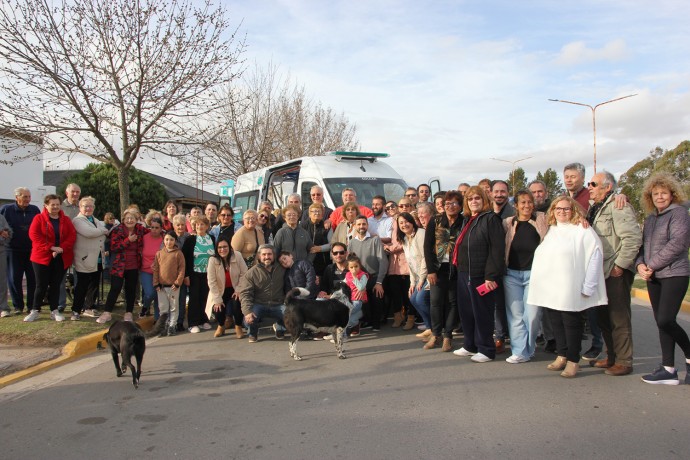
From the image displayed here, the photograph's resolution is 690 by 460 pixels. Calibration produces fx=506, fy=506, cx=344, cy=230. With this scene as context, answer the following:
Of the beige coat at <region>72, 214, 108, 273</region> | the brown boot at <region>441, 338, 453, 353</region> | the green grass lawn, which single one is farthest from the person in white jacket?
the beige coat at <region>72, 214, 108, 273</region>

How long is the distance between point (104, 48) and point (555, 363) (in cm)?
950

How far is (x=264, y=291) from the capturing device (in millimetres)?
7430

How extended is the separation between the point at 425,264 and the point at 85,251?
535cm

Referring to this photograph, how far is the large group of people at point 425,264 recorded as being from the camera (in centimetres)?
517

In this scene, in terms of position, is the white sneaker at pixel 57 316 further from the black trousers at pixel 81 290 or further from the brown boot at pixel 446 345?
the brown boot at pixel 446 345

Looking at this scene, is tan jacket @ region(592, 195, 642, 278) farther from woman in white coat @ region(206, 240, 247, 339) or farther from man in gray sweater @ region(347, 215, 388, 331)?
woman in white coat @ region(206, 240, 247, 339)

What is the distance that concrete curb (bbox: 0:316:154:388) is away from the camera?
567cm

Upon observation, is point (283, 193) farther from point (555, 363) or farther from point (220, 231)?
point (555, 363)

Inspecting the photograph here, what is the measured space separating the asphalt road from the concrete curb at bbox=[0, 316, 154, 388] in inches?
4.9

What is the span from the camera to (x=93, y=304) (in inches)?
340

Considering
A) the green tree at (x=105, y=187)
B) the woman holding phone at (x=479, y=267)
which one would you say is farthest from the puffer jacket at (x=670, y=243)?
the green tree at (x=105, y=187)

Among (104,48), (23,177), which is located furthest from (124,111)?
(23,177)

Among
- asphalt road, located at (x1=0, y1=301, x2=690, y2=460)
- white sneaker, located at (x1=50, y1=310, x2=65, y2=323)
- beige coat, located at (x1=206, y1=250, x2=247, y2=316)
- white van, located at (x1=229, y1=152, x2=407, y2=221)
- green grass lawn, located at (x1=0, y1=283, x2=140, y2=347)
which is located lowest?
asphalt road, located at (x1=0, y1=301, x2=690, y2=460)

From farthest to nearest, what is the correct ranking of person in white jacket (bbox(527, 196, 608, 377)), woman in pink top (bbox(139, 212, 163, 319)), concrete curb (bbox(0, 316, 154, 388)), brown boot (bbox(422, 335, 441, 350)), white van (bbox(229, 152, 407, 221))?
white van (bbox(229, 152, 407, 221)) < woman in pink top (bbox(139, 212, 163, 319)) < brown boot (bbox(422, 335, 441, 350)) < concrete curb (bbox(0, 316, 154, 388)) < person in white jacket (bbox(527, 196, 608, 377))
